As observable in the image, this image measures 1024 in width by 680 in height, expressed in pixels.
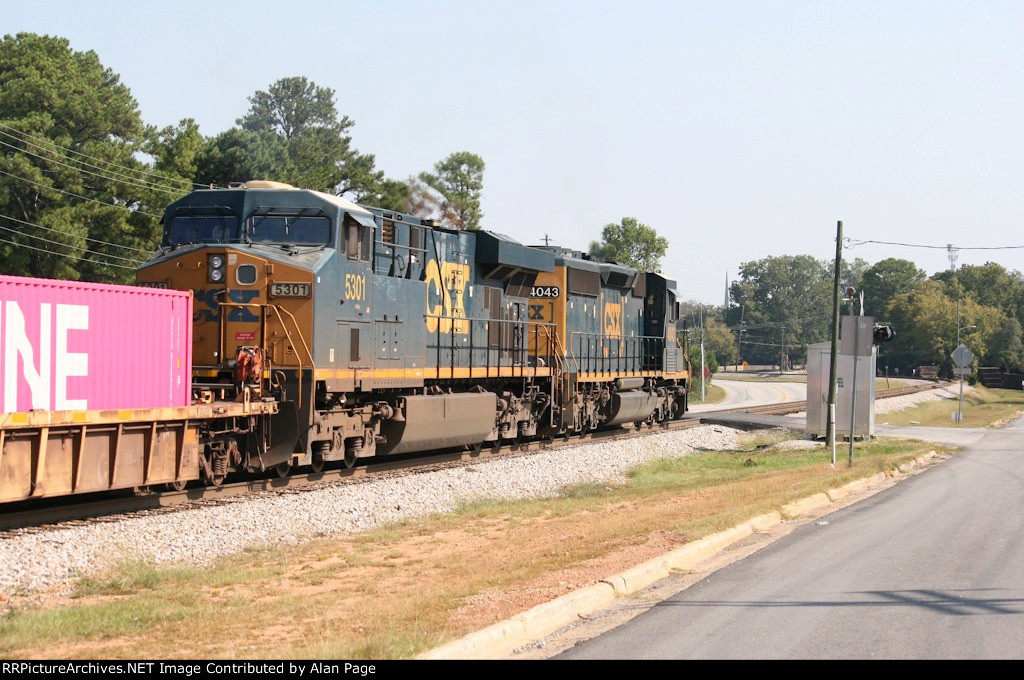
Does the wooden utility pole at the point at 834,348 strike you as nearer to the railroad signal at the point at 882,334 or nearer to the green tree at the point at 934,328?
the railroad signal at the point at 882,334

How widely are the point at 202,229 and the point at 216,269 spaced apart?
3.56 ft

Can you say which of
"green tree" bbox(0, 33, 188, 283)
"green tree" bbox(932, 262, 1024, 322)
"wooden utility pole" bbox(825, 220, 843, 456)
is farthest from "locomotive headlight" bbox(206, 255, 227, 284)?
"green tree" bbox(932, 262, 1024, 322)

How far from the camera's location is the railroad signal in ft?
84.6

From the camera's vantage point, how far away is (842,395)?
30.9 metres

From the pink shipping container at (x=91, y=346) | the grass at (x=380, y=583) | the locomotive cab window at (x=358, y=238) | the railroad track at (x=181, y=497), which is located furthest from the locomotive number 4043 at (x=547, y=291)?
the pink shipping container at (x=91, y=346)

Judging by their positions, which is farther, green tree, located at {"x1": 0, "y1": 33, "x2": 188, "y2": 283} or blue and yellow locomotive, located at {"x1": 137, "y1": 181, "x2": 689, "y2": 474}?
green tree, located at {"x1": 0, "y1": 33, "x2": 188, "y2": 283}

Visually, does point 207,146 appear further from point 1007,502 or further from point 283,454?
point 1007,502

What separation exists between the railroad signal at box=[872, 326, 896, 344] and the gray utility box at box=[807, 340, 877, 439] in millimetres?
4304

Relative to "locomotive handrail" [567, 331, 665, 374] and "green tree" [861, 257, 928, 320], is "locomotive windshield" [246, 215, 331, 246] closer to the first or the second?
"locomotive handrail" [567, 331, 665, 374]

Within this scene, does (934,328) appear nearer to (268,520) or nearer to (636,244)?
(636,244)

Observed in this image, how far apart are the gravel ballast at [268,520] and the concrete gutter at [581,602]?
4906mm

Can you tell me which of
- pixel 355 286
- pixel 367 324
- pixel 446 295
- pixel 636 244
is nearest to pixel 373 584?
pixel 355 286

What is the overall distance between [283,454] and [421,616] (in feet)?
25.8

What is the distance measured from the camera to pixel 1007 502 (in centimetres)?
1612
